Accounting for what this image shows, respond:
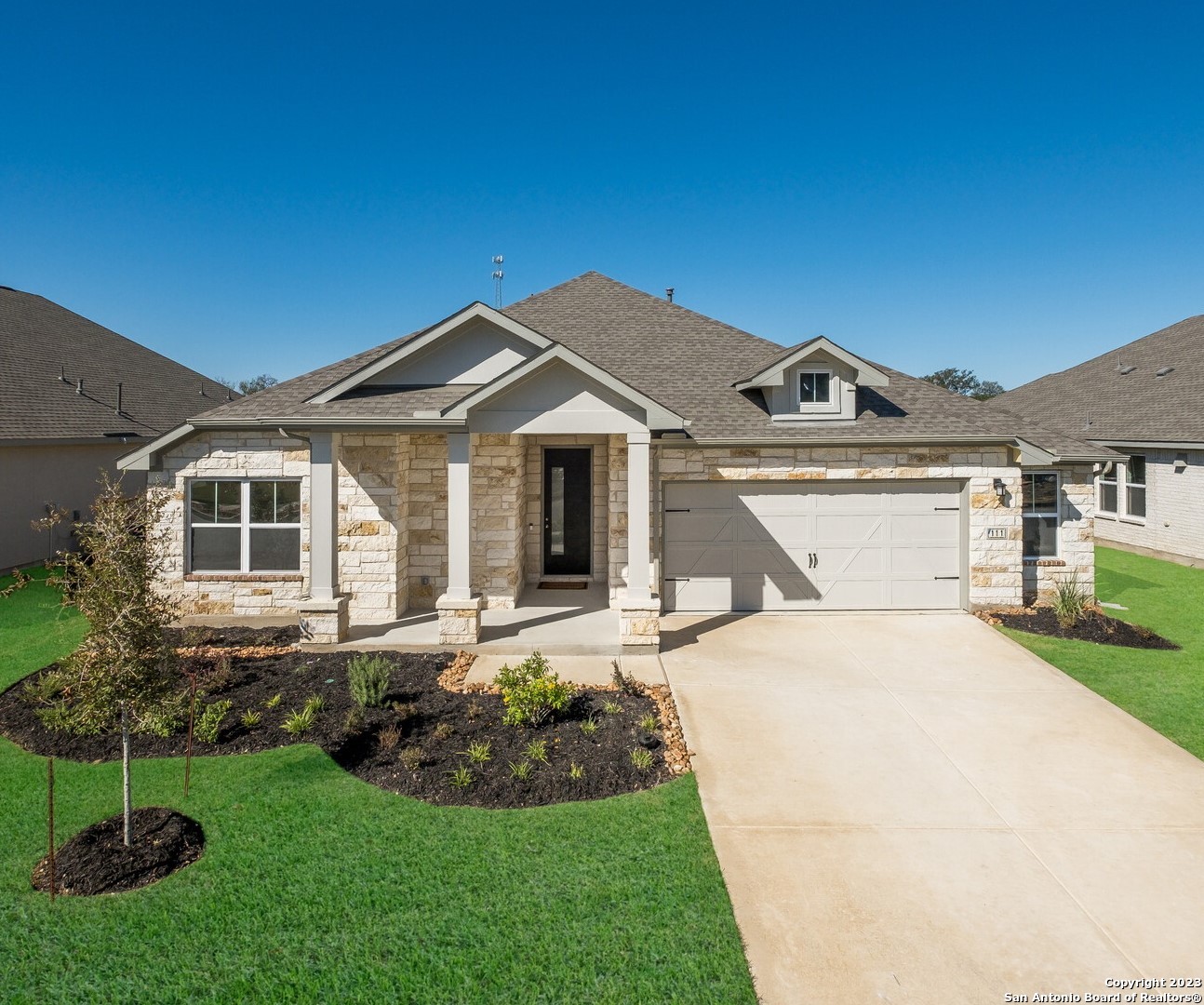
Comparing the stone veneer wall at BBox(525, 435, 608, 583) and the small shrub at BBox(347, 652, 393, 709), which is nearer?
the small shrub at BBox(347, 652, 393, 709)

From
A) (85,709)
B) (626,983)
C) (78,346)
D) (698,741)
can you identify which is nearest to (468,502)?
(698,741)

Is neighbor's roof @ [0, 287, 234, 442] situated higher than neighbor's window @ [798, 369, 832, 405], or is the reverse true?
neighbor's roof @ [0, 287, 234, 442]

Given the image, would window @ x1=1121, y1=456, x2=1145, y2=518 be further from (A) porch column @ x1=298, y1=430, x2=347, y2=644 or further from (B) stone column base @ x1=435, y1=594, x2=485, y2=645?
(A) porch column @ x1=298, y1=430, x2=347, y2=644

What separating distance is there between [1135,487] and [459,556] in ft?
60.8

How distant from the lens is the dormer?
11133 mm

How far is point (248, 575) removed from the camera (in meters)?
11.2

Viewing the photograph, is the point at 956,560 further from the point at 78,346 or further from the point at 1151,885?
the point at 78,346

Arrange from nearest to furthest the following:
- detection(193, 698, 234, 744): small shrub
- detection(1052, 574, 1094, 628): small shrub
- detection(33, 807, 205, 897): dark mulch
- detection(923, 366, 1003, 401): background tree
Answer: detection(33, 807, 205, 897): dark mulch
detection(193, 698, 234, 744): small shrub
detection(1052, 574, 1094, 628): small shrub
detection(923, 366, 1003, 401): background tree

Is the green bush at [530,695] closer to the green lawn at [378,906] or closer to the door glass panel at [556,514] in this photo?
the green lawn at [378,906]

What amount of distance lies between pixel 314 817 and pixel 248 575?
7.45m

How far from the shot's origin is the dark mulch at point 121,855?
167 inches

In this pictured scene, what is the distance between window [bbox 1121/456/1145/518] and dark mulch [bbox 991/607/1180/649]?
9065mm

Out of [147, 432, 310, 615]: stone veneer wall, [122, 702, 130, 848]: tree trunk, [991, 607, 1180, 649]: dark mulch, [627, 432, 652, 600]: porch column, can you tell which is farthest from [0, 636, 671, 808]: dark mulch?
[991, 607, 1180, 649]: dark mulch

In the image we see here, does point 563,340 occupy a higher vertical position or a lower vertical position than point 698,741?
higher
